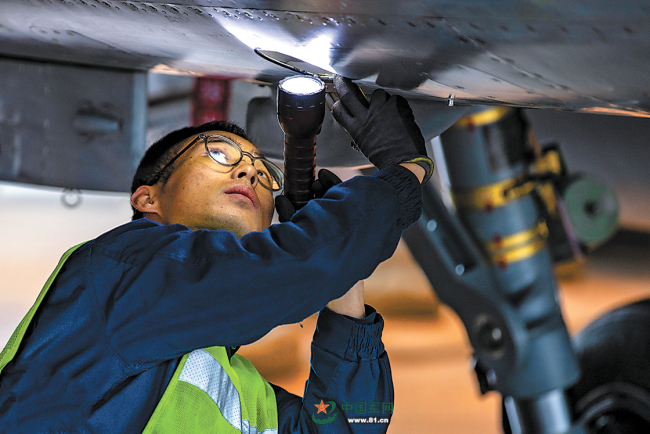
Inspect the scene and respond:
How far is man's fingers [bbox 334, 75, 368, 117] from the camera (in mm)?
966

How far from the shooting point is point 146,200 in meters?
1.04

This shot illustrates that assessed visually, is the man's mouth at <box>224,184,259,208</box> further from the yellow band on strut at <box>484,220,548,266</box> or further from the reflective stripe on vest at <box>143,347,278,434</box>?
the yellow band on strut at <box>484,220,548,266</box>

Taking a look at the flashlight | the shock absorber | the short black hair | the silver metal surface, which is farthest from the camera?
the shock absorber

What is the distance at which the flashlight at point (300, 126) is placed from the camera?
3.12ft

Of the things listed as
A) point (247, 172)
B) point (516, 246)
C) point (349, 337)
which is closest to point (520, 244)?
point (516, 246)

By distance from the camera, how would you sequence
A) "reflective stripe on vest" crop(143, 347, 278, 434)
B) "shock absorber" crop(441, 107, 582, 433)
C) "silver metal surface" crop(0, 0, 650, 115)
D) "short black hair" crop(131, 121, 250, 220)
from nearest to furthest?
1. "silver metal surface" crop(0, 0, 650, 115)
2. "reflective stripe on vest" crop(143, 347, 278, 434)
3. "short black hair" crop(131, 121, 250, 220)
4. "shock absorber" crop(441, 107, 582, 433)

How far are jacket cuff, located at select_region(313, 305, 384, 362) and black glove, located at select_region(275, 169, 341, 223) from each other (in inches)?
7.2

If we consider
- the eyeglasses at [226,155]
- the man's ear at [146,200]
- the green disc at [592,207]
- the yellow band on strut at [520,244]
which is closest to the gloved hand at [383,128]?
the eyeglasses at [226,155]

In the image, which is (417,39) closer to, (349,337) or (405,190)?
(405,190)

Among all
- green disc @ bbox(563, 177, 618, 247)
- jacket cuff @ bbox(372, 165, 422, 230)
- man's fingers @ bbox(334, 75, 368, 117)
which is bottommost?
green disc @ bbox(563, 177, 618, 247)

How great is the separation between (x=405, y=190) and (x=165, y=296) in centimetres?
33

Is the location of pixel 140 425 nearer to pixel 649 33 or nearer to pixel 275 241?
pixel 275 241

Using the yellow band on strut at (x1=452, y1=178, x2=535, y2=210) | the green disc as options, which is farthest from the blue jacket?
the yellow band on strut at (x1=452, y1=178, x2=535, y2=210)

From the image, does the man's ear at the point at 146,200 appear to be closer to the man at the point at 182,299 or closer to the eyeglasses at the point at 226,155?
the eyeglasses at the point at 226,155
